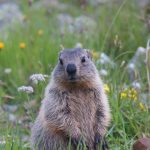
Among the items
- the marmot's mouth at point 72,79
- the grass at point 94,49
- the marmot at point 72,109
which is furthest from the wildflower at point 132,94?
the marmot's mouth at point 72,79

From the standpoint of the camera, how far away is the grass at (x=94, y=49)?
19.0 feet

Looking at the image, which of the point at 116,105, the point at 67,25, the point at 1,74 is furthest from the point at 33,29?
the point at 116,105

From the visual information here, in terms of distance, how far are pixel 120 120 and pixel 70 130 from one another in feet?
3.00

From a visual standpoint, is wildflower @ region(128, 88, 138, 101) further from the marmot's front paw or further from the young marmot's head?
the marmot's front paw

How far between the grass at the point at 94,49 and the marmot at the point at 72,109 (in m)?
0.24

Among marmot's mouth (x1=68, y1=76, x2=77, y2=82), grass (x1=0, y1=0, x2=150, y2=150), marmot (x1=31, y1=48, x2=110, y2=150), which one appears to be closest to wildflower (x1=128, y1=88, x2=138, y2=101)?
grass (x1=0, y1=0, x2=150, y2=150)

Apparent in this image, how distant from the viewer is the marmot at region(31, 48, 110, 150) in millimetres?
A: 5039

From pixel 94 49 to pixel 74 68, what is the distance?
2872mm

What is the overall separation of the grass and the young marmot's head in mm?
568

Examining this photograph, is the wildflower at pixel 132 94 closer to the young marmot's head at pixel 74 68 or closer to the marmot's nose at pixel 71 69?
the young marmot's head at pixel 74 68

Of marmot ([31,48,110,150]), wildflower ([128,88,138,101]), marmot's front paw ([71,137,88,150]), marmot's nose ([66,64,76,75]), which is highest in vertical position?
wildflower ([128,88,138,101])

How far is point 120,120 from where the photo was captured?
5805 millimetres

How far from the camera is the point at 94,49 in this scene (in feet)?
25.8

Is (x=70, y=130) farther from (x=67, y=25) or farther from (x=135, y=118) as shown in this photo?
(x=67, y=25)
